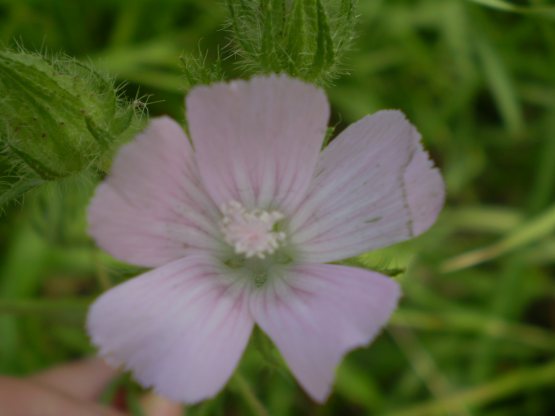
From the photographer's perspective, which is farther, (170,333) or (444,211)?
(444,211)

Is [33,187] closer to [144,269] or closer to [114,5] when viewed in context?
[144,269]

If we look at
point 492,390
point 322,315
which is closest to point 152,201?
point 322,315

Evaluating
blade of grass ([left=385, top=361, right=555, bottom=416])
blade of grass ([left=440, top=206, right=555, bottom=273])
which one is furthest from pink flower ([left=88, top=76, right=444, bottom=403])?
blade of grass ([left=385, top=361, right=555, bottom=416])

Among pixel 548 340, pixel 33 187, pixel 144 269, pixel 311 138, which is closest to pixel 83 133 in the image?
pixel 33 187

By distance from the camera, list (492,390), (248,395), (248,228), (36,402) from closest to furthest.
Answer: (248,228) < (248,395) < (36,402) < (492,390)

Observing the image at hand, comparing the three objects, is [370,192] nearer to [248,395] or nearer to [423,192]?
[423,192]

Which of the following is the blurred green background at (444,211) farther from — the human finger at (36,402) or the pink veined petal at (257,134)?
the pink veined petal at (257,134)

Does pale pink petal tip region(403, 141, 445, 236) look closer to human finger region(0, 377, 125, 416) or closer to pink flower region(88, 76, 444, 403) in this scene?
pink flower region(88, 76, 444, 403)

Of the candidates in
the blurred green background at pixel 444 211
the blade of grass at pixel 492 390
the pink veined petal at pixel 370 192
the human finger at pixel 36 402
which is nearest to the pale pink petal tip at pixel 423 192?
the pink veined petal at pixel 370 192
